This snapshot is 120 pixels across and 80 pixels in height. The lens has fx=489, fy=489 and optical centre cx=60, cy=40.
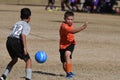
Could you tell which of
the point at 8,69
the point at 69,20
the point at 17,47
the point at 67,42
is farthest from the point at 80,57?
the point at 17,47

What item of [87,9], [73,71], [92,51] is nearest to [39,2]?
[87,9]

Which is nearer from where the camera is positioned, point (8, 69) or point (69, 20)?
point (8, 69)

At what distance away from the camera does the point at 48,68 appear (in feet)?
39.3

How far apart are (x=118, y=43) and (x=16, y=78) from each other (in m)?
8.05

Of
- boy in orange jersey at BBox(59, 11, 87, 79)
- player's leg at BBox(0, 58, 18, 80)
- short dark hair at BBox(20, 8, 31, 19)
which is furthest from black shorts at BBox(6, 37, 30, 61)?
boy in orange jersey at BBox(59, 11, 87, 79)

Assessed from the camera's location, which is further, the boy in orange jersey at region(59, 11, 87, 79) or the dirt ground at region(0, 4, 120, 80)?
the dirt ground at region(0, 4, 120, 80)

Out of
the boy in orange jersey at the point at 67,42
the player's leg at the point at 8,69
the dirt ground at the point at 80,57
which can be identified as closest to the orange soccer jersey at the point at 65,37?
the boy in orange jersey at the point at 67,42

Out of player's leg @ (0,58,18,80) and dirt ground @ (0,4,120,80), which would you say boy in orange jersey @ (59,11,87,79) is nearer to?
dirt ground @ (0,4,120,80)

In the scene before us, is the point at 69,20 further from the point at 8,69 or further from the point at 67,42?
the point at 8,69

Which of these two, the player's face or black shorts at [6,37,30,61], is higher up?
the player's face

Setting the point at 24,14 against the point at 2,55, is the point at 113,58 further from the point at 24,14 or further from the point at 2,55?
the point at 24,14

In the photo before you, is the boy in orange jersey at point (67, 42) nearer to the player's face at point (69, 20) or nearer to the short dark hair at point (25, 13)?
the player's face at point (69, 20)

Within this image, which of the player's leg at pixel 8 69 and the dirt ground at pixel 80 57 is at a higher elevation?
the player's leg at pixel 8 69

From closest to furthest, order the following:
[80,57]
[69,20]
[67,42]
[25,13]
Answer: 1. [25,13]
2. [69,20]
3. [67,42]
4. [80,57]
